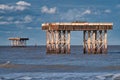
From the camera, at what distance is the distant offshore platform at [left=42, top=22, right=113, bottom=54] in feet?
327

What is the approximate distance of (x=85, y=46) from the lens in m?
104

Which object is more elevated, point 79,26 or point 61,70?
point 79,26

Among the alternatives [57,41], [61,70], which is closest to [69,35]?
[57,41]

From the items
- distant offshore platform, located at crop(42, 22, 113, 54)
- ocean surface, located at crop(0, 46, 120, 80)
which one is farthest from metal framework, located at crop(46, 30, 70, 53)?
ocean surface, located at crop(0, 46, 120, 80)

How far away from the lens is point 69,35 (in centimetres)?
10181

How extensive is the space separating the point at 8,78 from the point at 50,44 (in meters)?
56.0

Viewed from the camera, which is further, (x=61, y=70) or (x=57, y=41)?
(x=57, y=41)

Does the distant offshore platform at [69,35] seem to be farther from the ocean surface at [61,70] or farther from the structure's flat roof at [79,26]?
the ocean surface at [61,70]

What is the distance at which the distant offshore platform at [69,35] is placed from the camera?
99812 mm

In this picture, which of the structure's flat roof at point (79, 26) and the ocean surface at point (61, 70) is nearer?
the ocean surface at point (61, 70)

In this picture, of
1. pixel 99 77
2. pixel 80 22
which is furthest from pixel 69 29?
pixel 99 77

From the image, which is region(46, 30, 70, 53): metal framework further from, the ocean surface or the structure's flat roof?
the ocean surface

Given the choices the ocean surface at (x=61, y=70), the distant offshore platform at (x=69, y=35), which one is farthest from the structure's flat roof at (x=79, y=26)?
the ocean surface at (x=61, y=70)

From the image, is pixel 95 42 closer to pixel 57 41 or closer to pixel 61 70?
pixel 57 41
